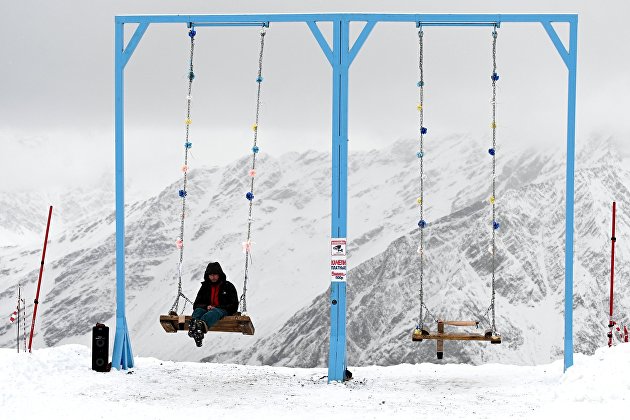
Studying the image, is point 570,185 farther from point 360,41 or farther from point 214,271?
point 214,271

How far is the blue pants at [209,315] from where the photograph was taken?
11.0 m

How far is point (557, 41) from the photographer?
1151 cm

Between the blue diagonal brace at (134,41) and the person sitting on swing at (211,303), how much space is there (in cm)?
306

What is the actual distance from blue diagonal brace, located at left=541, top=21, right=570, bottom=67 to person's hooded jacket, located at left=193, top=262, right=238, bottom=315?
5.21 metres

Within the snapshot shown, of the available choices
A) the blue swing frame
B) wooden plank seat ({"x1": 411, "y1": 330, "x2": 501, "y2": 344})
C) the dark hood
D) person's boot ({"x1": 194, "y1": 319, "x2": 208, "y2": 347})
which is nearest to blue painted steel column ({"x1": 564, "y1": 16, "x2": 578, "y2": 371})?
the blue swing frame

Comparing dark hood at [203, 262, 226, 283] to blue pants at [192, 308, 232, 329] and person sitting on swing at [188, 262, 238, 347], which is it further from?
blue pants at [192, 308, 232, 329]

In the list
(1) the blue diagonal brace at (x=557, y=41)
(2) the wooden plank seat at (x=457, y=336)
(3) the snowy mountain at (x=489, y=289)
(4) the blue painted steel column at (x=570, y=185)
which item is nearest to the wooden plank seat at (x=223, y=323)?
(2) the wooden plank seat at (x=457, y=336)

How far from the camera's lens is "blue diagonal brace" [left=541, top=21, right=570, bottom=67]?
1148cm

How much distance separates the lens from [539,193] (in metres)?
198

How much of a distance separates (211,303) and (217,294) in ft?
0.52

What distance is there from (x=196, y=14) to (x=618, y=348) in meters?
6.78

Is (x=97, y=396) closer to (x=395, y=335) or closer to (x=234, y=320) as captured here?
(x=234, y=320)

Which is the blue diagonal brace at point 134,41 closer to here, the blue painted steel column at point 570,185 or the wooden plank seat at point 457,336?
the wooden plank seat at point 457,336

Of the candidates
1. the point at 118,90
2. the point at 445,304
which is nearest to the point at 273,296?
the point at 445,304
